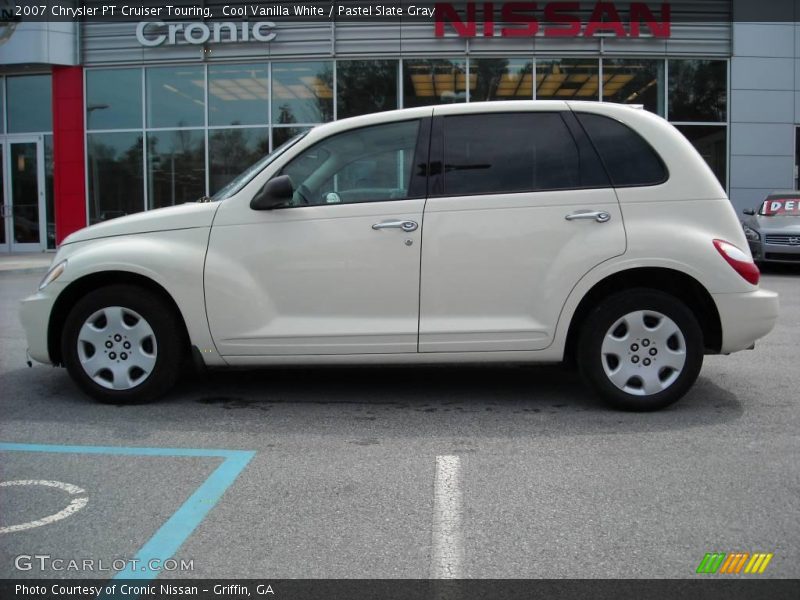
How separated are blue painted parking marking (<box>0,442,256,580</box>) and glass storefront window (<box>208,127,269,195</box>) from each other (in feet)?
50.6

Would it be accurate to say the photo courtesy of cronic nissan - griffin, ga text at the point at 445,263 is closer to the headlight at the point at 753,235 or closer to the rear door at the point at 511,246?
the rear door at the point at 511,246

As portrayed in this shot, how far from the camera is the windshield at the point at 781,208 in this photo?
46.7ft

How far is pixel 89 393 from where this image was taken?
4965 mm

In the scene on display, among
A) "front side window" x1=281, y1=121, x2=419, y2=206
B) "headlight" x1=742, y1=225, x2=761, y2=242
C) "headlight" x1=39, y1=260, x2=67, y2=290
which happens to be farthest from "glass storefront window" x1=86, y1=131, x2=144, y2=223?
"front side window" x1=281, y1=121, x2=419, y2=206

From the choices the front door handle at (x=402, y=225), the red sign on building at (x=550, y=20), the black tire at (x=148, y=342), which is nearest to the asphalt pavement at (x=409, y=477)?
the black tire at (x=148, y=342)

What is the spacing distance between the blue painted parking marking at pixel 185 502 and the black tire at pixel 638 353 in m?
2.15

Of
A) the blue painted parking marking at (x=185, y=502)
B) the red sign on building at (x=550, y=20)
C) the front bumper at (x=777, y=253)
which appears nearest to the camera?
the blue painted parking marking at (x=185, y=502)

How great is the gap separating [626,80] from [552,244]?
1543cm

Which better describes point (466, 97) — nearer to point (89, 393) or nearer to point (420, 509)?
point (89, 393)

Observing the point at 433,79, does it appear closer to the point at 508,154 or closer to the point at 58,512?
the point at 508,154

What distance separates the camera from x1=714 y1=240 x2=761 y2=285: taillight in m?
4.65

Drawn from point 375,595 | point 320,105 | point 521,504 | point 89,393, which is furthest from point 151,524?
point 320,105

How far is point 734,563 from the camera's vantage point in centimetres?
277

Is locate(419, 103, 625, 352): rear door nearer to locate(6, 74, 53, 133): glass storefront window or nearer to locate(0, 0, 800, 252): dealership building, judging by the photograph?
locate(0, 0, 800, 252): dealership building
